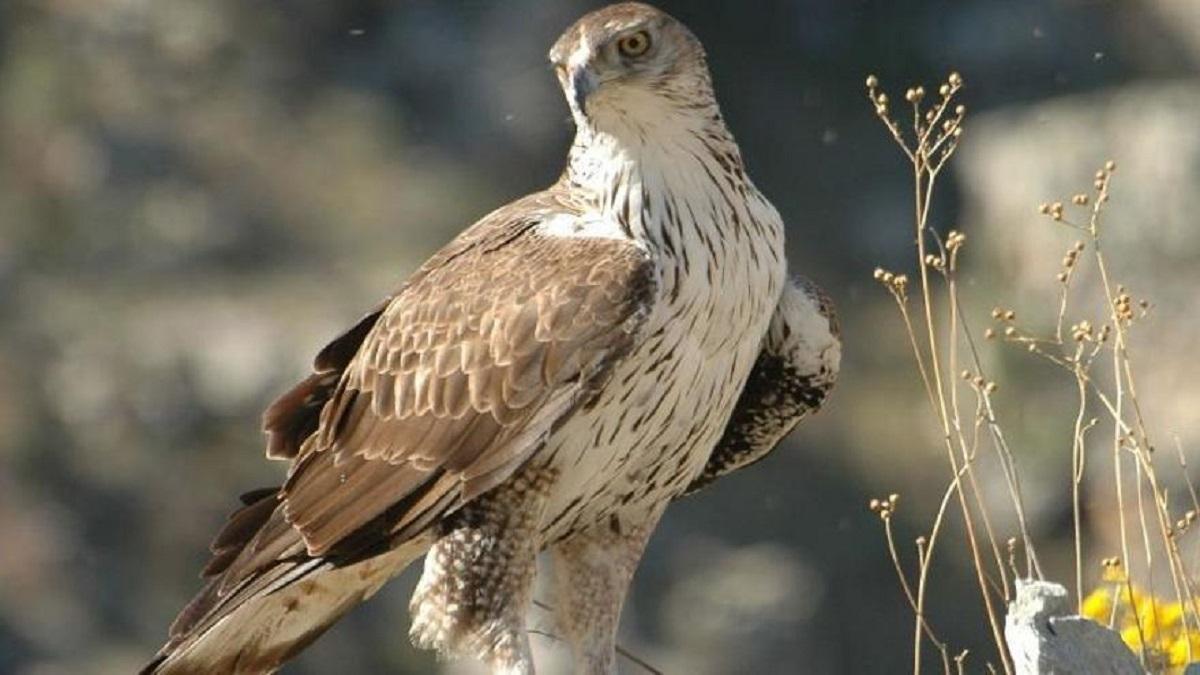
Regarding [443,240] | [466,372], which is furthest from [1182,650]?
[443,240]

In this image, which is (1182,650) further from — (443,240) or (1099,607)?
(443,240)

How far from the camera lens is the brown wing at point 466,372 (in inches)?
259

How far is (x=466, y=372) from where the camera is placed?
22.3ft

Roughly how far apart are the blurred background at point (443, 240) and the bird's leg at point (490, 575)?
8.90 meters

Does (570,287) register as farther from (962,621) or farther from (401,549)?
(962,621)

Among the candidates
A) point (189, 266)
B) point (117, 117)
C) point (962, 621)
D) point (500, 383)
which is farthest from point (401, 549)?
point (117, 117)

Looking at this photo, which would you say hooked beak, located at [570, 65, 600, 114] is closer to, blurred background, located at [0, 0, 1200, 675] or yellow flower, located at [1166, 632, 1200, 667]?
yellow flower, located at [1166, 632, 1200, 667]

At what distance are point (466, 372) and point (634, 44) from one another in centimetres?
80

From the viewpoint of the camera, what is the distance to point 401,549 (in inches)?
279

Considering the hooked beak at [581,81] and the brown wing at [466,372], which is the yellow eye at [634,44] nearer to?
the hooked beak at [581,81]

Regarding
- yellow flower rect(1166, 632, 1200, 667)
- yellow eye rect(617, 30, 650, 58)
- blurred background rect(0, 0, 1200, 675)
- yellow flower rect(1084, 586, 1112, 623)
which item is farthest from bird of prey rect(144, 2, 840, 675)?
blurred background rect(0, 0, 1200, 675)

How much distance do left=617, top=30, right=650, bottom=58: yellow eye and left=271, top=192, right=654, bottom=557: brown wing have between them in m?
0.40

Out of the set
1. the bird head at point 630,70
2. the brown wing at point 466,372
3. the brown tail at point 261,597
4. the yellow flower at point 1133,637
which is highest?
the bird head at point 630,70

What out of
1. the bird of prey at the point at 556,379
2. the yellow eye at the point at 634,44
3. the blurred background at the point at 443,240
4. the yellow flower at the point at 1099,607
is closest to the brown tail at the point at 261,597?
the bird of prey at the point at 556,379
